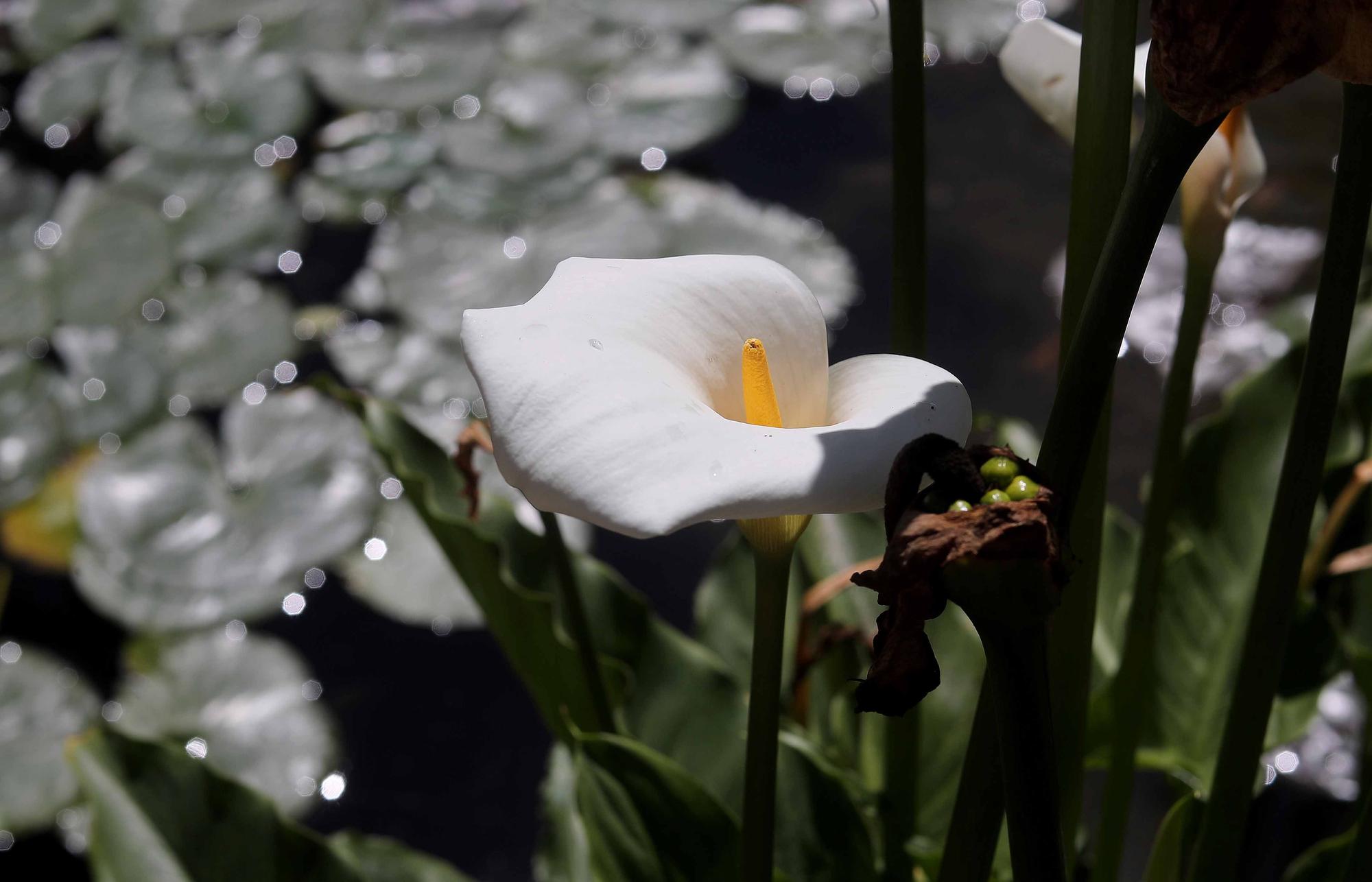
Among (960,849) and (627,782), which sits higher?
(960,849)

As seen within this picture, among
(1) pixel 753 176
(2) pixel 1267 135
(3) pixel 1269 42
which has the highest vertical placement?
(3) pixel 1269 42

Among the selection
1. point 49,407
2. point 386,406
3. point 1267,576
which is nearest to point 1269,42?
point 1267,576

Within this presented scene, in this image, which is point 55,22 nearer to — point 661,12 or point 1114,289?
point 661,12

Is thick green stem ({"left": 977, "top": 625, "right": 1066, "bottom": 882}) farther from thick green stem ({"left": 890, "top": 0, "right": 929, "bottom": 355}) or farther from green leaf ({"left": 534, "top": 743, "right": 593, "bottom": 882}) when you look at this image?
green leaf ({"left": 534, "top": 743, "right": 593, "bottom": 882})

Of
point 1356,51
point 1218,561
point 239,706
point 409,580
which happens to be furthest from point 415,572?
point 1356,51

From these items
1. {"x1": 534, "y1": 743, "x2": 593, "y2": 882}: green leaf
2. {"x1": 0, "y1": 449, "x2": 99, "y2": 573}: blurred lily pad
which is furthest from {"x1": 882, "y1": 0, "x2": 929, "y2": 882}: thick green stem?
{"x1": 0, "y1": 449, "x2": 99, "y2": 573}: blurred lily pad

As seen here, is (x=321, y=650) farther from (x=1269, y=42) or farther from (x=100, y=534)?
(x=1269, y=42)
